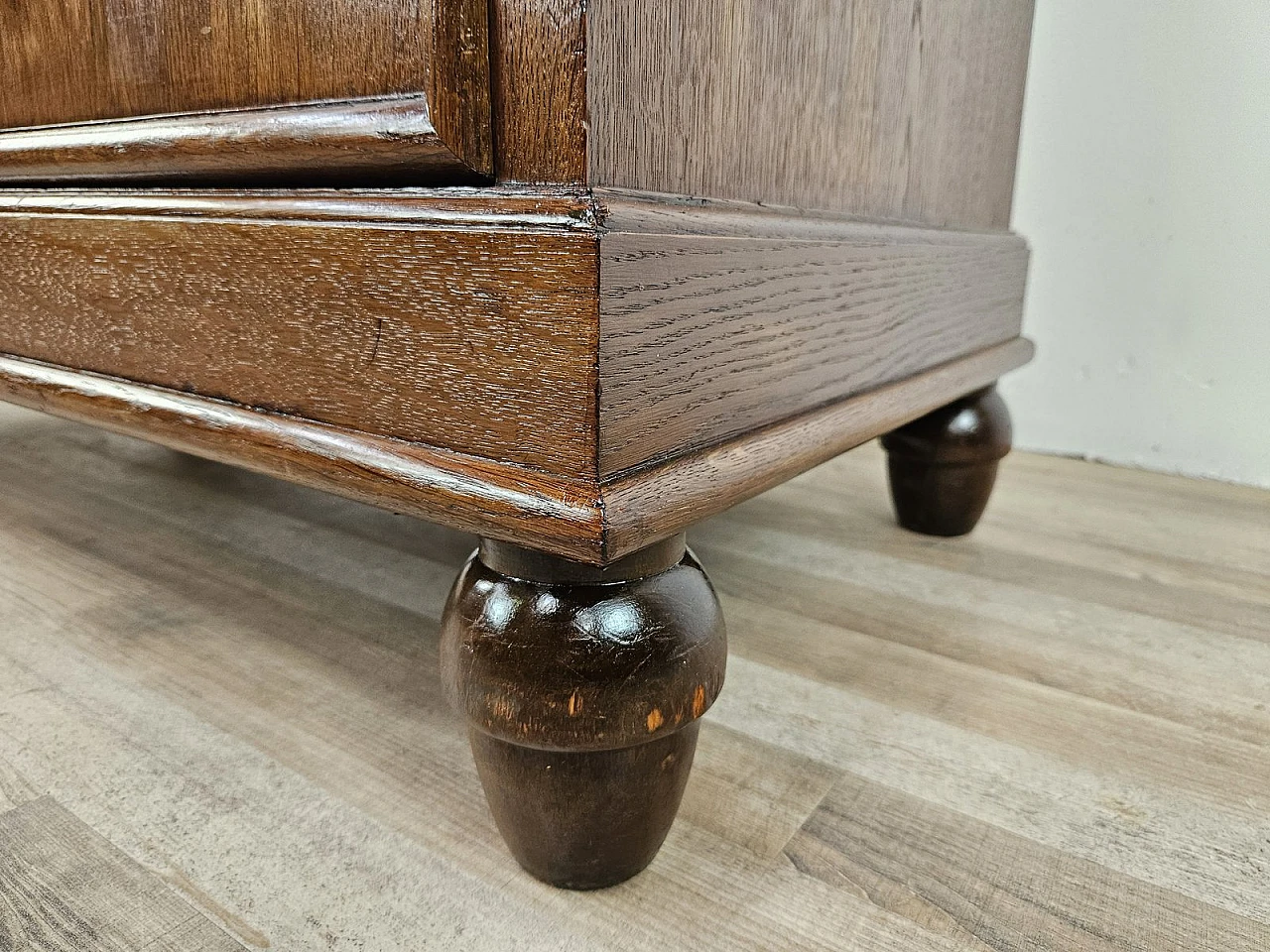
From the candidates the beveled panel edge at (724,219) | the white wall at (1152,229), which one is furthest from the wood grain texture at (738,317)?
the white wall at (1152,229)

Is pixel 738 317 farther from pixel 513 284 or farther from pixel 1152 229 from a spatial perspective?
pixel 1152 229

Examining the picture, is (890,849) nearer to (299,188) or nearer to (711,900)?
(711,900)

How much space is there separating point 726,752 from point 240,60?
0.39 m

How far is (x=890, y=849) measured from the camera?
16.2 inches

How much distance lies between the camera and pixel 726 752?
49 cm

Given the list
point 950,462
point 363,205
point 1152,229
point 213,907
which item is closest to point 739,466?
point 363,205

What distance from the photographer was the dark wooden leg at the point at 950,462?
765 mm

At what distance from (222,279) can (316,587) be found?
366mm

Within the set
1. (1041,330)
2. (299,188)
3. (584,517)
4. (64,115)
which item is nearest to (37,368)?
(64,115)

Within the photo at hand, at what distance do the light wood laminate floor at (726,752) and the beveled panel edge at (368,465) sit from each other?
0.16m

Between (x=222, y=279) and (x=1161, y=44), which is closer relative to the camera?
(x=222, y=279)

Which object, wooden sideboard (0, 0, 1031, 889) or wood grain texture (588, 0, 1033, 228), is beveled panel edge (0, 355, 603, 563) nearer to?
wooden sideboard (0, 0, 1031, 889)

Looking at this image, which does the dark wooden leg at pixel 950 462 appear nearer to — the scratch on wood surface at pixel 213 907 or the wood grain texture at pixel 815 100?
the wood grain texture at pixel 815 100

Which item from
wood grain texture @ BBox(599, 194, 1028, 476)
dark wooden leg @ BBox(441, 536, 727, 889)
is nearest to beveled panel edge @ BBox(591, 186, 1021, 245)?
wood grain texture @ BBox(599, 194, 1028, 476)
